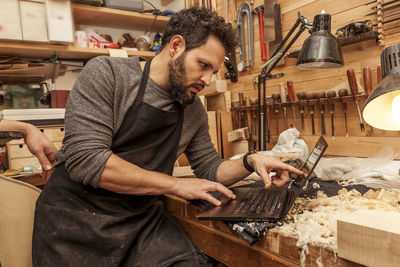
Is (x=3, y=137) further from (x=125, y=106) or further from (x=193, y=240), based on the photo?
(x=193, y=240)

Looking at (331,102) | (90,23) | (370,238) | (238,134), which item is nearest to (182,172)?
(238,134)

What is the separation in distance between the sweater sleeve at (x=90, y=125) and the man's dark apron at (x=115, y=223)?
92mm

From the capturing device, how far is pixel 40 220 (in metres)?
1.04

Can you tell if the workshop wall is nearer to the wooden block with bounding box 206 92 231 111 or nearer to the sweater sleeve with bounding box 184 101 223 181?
the wooden block with bounding box 206 92 231 111

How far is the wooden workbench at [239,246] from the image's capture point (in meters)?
0.71

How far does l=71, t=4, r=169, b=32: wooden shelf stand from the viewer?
2604 millimetres

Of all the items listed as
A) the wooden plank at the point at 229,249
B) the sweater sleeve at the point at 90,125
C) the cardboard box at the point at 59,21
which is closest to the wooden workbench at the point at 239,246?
the wooden plank at the point at 229,249

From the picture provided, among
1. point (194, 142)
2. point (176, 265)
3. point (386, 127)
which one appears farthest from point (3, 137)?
point (386, 127)

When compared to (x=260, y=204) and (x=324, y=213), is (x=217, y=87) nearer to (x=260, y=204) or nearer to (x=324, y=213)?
(x=260, y=204)

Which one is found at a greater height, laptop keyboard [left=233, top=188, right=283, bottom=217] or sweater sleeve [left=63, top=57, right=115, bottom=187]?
sweater sleeve [left=63, top=57, right=115, bottom=187]

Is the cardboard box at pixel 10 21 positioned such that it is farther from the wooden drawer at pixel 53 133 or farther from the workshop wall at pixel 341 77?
the workshop wall at pixel 341 77

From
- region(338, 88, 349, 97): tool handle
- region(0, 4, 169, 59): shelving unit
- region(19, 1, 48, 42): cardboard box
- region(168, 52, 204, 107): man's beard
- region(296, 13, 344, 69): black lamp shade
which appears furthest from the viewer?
region(0, 4, 169, 59): shelving unit

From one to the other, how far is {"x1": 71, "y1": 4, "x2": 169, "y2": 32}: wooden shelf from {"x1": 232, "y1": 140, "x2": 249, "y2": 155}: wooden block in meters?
1.56

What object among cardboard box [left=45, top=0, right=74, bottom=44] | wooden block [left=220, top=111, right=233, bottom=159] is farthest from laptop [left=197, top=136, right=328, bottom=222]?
cardboard box [left=45, top=0, right=74, bottom=44]
